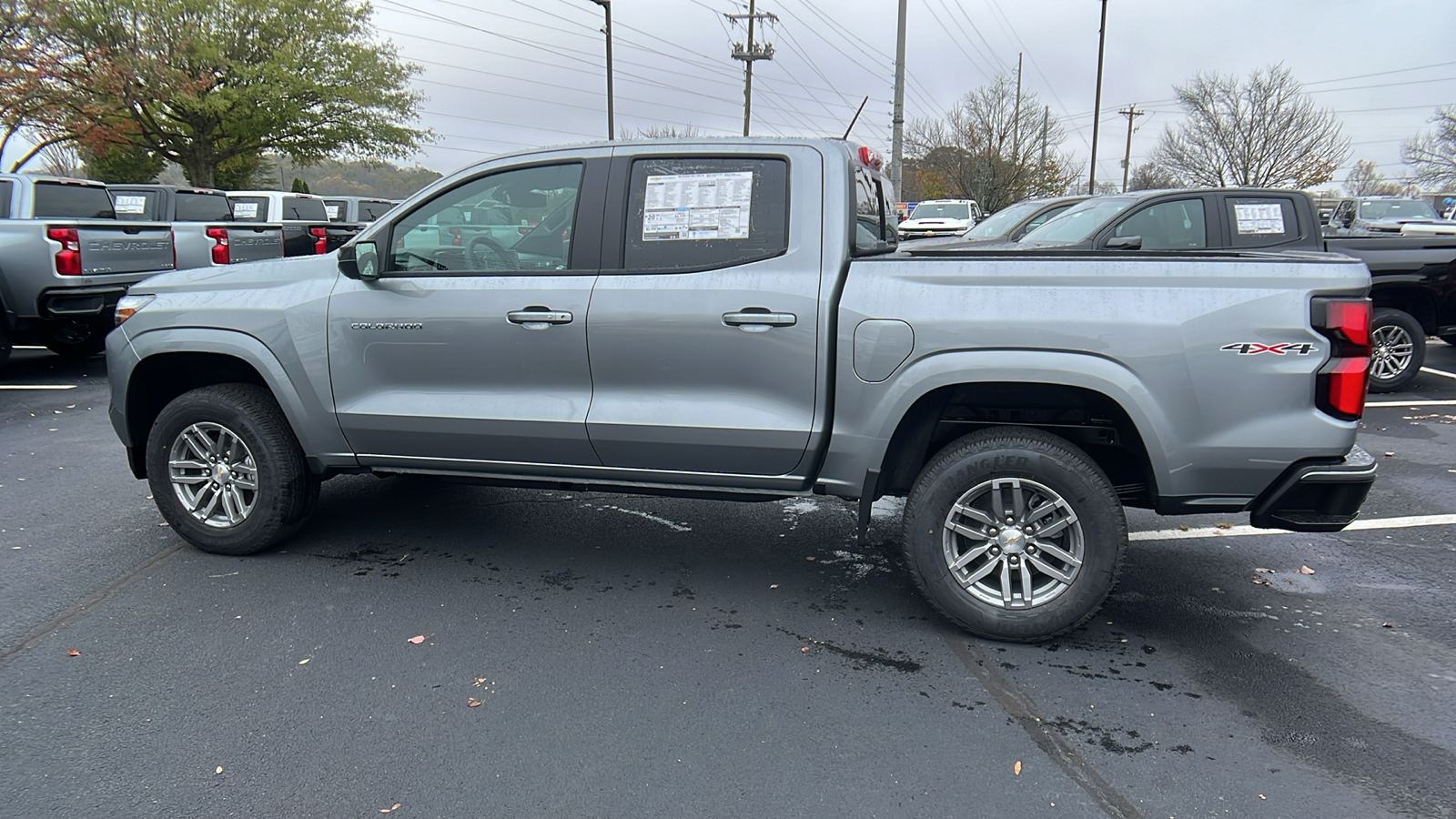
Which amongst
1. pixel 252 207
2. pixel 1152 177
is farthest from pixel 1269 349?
pixel 1152 177

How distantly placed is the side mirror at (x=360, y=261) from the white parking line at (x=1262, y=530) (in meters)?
3.99

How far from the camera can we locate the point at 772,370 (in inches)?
152

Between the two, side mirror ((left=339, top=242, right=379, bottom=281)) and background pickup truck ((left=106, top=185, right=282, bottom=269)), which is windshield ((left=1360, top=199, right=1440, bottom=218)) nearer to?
background pickup truck ((left=106, top=185, right=282, bottom=269))

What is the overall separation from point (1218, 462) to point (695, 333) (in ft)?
6.71

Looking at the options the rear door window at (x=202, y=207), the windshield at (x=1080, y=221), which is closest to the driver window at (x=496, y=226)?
the windshield at (x=1080, y=221)

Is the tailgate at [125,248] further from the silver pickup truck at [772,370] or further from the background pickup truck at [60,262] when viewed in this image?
the silver pickup truck at [772,370]

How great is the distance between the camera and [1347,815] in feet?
8.77

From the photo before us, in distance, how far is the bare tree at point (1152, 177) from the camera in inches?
1951

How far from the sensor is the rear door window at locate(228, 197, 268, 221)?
1703 centimetres

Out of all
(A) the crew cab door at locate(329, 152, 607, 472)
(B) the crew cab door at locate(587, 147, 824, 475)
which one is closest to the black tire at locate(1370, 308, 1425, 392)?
(B) the crew cab door at locate(587, 147, 824, 475)

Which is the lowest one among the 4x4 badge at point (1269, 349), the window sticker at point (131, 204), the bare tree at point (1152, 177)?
the 4x4 badge at point (1269, 349)

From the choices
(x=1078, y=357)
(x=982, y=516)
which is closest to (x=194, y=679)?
(x=982, y=516)

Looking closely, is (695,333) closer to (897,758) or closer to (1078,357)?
(1078,357)

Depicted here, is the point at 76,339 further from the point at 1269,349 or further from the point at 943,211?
the point at 943,211
